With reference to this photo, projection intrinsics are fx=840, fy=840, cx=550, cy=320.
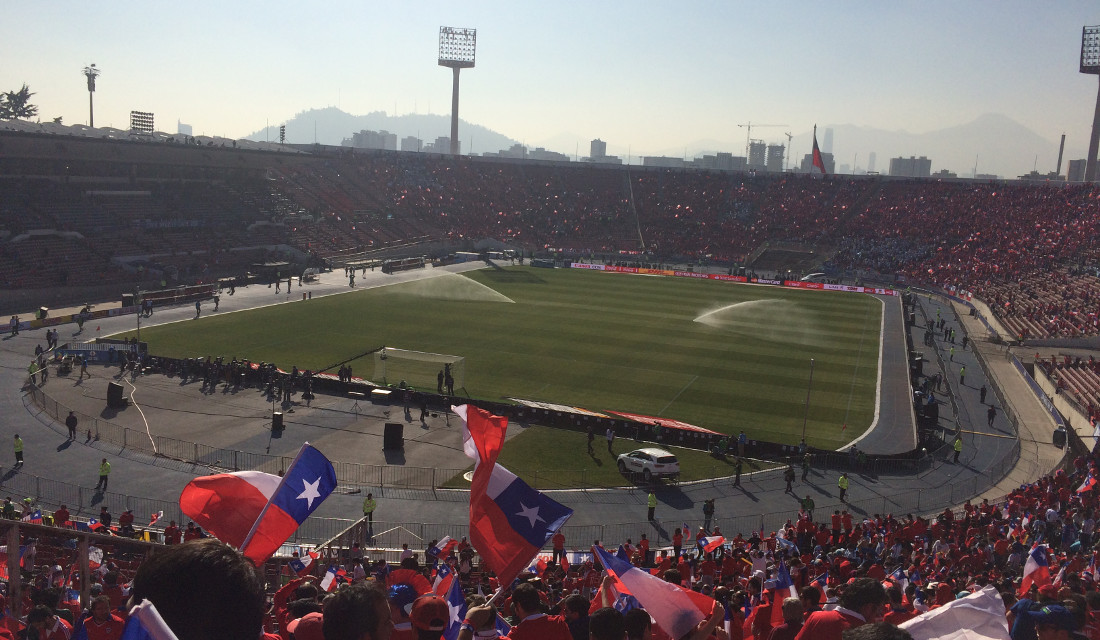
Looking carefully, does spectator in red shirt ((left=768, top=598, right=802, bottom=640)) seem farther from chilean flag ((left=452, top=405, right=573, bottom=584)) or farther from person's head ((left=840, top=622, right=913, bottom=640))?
chilean flag ((left=452, top=405, right=573, bottom=584))

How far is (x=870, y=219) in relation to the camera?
108 m

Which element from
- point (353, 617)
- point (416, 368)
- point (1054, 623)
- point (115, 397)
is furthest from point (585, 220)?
point (353, 617)

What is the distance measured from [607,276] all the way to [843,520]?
210 feet

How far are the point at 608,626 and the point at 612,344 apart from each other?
152ft

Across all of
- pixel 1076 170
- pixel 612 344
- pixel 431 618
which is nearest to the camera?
pixel 431 618

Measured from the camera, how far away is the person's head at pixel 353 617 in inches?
171

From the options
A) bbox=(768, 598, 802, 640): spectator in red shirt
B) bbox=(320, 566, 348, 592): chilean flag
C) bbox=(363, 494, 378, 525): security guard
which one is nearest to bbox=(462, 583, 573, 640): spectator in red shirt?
bbox=(768, 598, 802, 640): spectator in red shirt

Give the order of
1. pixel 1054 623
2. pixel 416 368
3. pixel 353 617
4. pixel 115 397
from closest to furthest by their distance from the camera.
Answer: pixel 353 617 → pixel 1054 623 → pixel 115 397 → pixel 416 368

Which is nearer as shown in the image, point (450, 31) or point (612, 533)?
point (612, 533)

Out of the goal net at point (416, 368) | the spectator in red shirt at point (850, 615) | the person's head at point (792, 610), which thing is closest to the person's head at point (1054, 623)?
the spectator in red shirt at point (850, 615)

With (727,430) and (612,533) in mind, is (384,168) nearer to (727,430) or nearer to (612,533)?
(727,430)

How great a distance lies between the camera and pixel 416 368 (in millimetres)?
42562

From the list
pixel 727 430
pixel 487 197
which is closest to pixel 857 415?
pixel 727 430

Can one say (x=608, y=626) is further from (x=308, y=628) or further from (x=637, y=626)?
(x=308, y=628)
